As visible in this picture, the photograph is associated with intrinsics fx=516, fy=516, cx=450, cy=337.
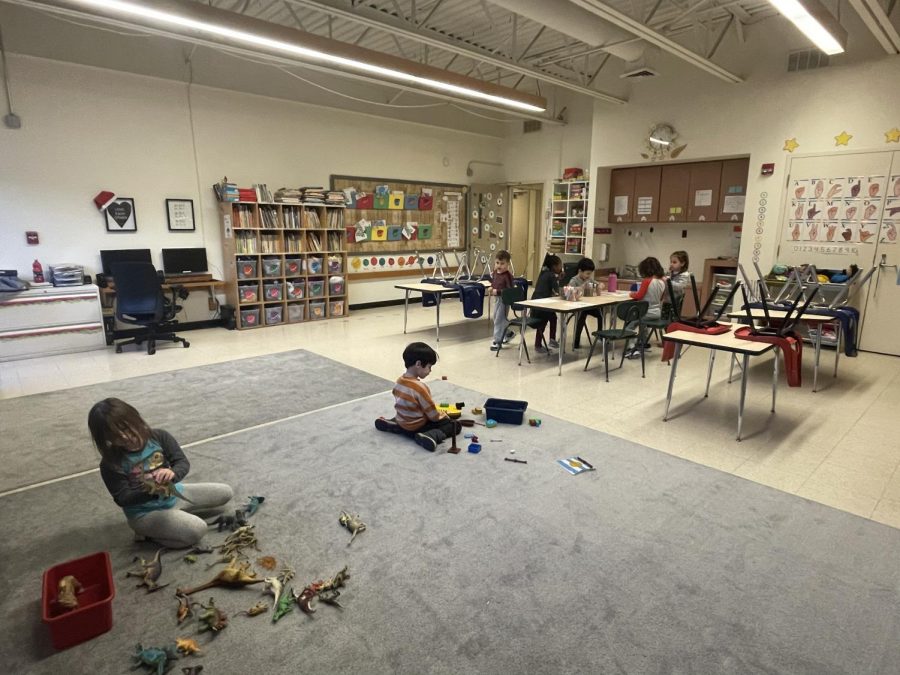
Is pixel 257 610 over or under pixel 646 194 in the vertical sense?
under

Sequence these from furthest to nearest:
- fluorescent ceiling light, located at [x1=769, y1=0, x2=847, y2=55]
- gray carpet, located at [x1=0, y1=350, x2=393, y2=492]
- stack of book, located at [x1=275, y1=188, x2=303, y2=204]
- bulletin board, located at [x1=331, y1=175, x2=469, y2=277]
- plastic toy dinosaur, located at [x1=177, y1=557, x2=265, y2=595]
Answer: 1. bulletin board, located at [x1=331, y1=175, x2=469, y2=277]
2. stack of book, located at [x1=275, y1=188, x2=303, y2=204]
3. fluorescent ceiling light, located at [x1=769, y1=0, x2=847, y2=55]
4. gray carpet, located at [x1=0, y1=350, x2=393, y2=492]
5. plastic toy dinosaur, located at [x1=177, y1=557, x2=265, y2=595]

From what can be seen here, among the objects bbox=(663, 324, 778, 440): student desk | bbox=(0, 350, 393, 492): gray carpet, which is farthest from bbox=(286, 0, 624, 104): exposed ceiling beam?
bbox=(663, 324, 778, 440): student desk

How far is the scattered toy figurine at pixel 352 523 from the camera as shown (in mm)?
2555

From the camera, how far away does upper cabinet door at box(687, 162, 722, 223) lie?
301 inches

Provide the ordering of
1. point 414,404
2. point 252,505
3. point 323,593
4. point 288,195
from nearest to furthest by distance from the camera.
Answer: point 323,593
point 252,505
point 414,404
point 288,195

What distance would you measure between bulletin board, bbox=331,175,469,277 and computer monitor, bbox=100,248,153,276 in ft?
10.2

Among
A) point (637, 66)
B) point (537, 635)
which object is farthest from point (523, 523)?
point (637, 66)

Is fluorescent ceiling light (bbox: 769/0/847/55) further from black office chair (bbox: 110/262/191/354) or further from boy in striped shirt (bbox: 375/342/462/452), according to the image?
black office chair (bbox: 110/262/191/354)

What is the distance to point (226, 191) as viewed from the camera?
707cm

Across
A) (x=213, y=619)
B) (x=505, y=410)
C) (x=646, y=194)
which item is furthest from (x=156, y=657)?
(x=646, y=194)

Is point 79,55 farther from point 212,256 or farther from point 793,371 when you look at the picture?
point 793,371

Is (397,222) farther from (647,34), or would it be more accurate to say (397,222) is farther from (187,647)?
(187,647)

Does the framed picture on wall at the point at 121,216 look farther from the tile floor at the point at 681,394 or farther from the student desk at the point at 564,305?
the student desk at the point at 564,305

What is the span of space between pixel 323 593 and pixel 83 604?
90cm
